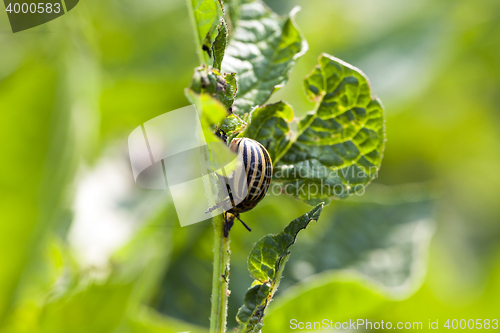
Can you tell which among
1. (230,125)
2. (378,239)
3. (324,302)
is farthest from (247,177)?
(378,239)

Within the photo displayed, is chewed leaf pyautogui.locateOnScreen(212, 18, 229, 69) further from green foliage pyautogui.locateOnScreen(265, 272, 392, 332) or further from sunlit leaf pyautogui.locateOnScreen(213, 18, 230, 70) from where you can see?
green foliage pyautogui.locateOnScreen(265, 272, 392, 332)

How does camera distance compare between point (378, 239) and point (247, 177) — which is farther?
point (378, 239)

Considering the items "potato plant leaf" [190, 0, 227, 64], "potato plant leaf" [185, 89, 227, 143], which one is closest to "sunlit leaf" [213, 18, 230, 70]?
"potato plant leaf" [190, 0, 227, 64]

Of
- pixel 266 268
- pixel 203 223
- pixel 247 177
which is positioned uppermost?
pixel 247 177

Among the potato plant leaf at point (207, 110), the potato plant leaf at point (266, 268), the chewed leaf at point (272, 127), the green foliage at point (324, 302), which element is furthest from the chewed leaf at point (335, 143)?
the green foliage at point (324, 302)

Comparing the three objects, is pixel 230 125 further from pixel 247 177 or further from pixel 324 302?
pixel 324 302

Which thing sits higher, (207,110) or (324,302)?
(207,110)

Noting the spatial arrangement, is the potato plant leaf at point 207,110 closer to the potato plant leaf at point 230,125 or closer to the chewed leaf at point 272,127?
the potato plant leaf at point 230,125
